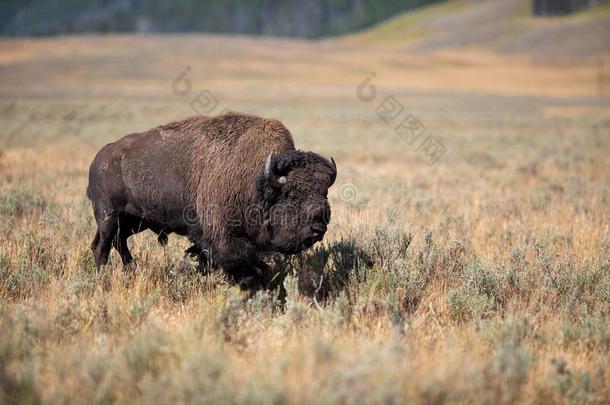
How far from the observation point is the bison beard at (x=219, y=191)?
518cm

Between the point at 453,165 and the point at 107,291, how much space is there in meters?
12.7

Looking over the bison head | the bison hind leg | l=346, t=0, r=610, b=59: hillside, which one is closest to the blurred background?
l=346, t=0, r=610, b=59: hillside

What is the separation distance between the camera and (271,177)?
5.08m

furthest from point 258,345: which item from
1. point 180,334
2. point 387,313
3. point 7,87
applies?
point 7,87

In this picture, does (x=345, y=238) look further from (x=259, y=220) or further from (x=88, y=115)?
(x=88, y=115)

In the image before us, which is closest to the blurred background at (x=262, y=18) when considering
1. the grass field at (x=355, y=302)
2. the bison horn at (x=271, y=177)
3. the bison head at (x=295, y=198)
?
the grass field at (x=355, y=302)

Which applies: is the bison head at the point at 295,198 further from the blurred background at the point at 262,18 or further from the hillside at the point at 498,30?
the blurred background at the point at 262,18

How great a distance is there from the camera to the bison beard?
17.0 feet

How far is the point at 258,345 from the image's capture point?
4199 mm

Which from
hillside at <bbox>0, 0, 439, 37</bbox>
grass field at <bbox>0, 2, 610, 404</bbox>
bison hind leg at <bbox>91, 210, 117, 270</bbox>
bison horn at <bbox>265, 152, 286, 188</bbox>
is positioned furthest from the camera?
hillside at <bbox>0, 0, 439, 37</bbox>

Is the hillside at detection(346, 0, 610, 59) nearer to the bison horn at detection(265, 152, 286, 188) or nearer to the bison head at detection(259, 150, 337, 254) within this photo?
the bison head at detection(259, 150, 337, 254)

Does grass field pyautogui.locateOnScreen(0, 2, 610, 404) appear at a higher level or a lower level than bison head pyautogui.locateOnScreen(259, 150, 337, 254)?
lower

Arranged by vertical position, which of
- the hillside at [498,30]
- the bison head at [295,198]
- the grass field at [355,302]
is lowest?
the grass field at [355,302]

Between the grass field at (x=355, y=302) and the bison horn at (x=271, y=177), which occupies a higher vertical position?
the bison horn at (x=271, y=177)
